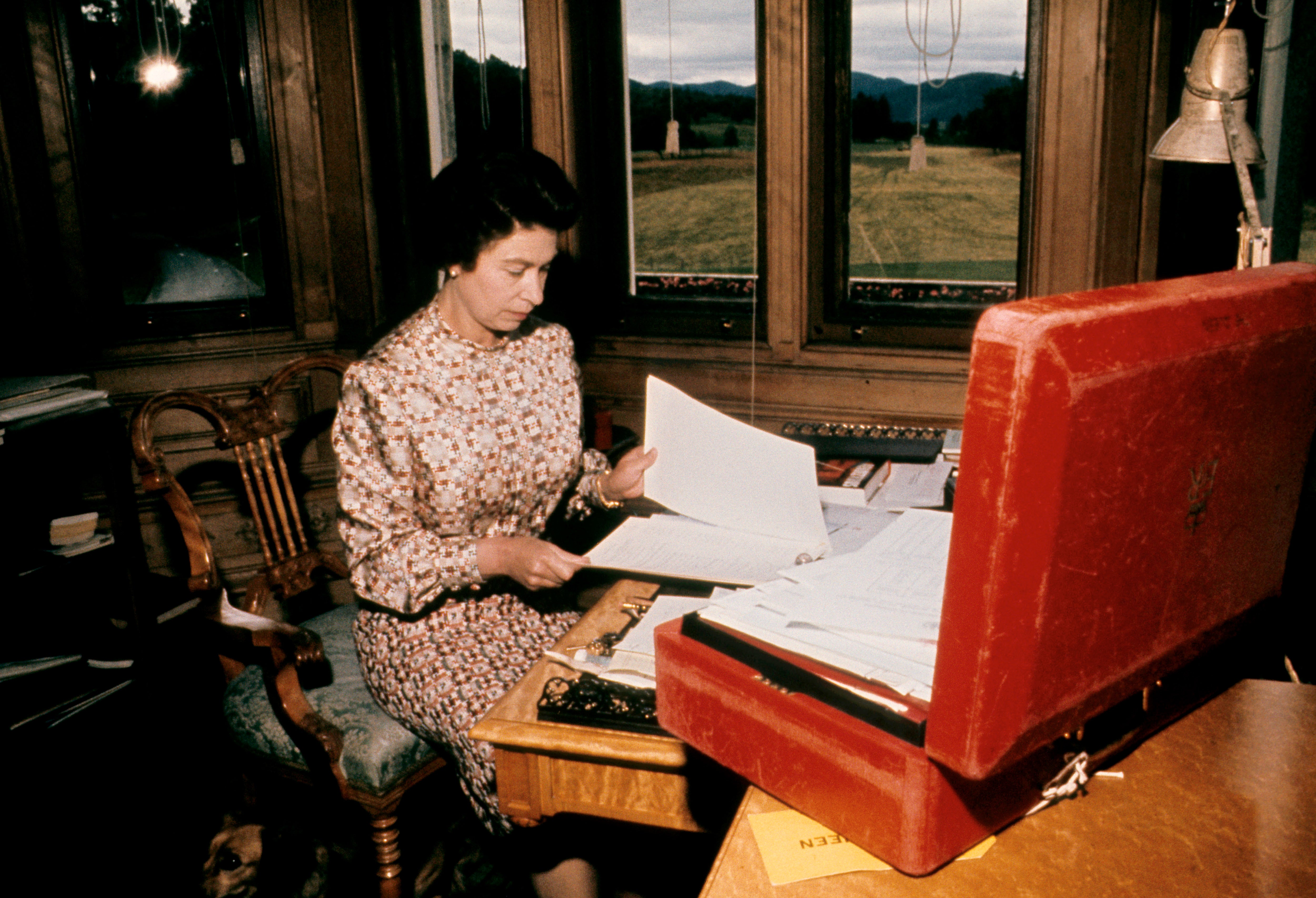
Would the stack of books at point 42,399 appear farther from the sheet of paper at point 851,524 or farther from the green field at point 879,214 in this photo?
the sheet of paper at point 851,524

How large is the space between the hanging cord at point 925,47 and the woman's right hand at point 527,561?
4.94 feet

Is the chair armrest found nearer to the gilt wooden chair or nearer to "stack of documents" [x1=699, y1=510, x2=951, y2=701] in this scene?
the gilt wooden chair

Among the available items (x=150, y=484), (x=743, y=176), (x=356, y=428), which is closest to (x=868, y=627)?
(x=356, y=428)

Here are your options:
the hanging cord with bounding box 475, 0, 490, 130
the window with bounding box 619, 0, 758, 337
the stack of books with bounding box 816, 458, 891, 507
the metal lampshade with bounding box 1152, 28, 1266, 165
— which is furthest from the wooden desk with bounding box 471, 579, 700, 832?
the hanging cord with bounding box 475, 0, 490, 130

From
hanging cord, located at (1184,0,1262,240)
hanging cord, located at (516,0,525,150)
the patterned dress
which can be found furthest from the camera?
hanging cord, located at (516,0,525,150)

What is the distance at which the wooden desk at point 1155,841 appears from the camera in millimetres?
740

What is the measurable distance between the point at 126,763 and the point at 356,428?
1310 millimetres

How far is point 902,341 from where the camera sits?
2.39 m

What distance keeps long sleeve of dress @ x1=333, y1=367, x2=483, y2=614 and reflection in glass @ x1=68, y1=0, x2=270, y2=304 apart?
1.52 metres

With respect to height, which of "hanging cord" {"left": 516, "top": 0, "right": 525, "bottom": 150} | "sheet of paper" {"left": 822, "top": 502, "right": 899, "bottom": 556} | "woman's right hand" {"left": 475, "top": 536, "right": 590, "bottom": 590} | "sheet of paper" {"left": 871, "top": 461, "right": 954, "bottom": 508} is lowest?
"woman's right hand" {"left": 475, "top": 536, "right": 590, "bottom": 590}

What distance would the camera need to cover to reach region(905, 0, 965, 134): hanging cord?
7.36 ft

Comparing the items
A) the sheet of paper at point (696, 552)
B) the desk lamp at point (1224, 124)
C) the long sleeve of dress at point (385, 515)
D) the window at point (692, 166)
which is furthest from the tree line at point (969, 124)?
the long sleeve of dress at point (385, 515)

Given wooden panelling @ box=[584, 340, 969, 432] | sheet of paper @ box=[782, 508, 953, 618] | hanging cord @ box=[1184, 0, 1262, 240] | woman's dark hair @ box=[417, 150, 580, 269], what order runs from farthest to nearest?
1. wooden panelling @ box=[584, 340, 969, 432]
2. woman's dark hair @ box=[417, 150, 580, 269]
3. hanging cord @ box=[1184, 0, 1262, 240]
4. sheet of paper @ box=[782, 508, 953, 618]

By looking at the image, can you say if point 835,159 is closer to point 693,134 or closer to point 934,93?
point 934,93
